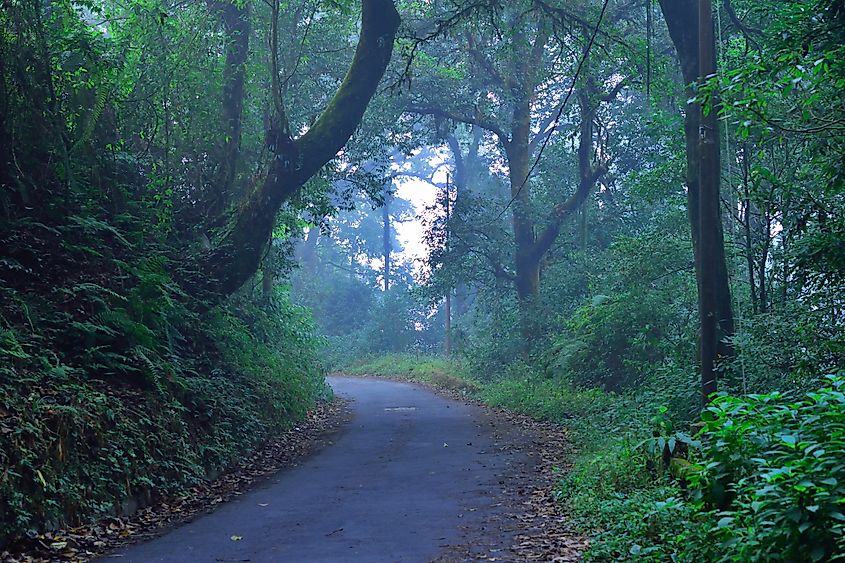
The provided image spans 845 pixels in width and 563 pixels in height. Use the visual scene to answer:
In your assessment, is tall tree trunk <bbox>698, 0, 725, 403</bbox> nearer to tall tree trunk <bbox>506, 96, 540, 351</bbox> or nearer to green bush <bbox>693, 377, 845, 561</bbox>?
green bush <bbox>693, 377, 845, 561</bbox>

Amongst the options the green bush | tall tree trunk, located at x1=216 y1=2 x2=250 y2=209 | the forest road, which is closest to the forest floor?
the forest road

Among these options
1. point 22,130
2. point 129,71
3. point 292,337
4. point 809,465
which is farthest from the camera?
point 292,337

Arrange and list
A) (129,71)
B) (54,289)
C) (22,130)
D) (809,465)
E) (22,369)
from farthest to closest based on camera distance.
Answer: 1. (129,71)
2. (22,130)
3. (54,289)
4. (22,369)
5. (809,465)

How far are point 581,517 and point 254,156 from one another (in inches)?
578

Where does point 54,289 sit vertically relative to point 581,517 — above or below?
above

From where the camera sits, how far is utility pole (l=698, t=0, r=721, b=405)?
393 inches

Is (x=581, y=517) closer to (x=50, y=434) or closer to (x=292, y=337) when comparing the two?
(x=50, y=434)

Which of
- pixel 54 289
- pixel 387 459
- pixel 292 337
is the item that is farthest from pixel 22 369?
pixel 292 337

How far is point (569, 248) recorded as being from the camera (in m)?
29.4

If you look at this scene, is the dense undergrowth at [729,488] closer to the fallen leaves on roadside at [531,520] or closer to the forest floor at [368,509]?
the fallen leaves on roadside at [531,520]

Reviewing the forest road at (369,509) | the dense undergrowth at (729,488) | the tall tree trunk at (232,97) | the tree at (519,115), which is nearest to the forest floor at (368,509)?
the forest road at (369,509)

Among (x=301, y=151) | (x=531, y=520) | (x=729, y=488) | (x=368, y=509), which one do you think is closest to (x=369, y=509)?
(x=368, y=509)

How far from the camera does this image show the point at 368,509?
9.37m

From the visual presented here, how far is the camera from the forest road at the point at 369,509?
7512 mm
